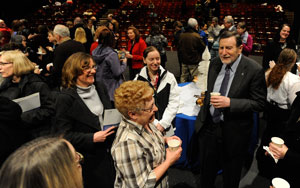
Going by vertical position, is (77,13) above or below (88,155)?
above

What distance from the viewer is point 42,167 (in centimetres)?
76

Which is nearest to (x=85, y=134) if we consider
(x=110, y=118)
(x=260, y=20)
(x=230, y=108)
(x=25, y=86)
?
(x=110, y=118)

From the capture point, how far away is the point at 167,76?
254cm

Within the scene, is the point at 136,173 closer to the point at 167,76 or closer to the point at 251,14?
the point at 167,76

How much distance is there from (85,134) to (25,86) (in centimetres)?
96

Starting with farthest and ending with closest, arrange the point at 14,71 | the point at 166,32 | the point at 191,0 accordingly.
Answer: the point at 191,0 < the point at 166,32 < the point at 14,71

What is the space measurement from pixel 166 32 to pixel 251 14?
14.9 ft

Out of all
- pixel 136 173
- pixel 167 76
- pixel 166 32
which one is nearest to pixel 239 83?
pixel 167 76

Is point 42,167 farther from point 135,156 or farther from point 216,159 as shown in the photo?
point 216,159

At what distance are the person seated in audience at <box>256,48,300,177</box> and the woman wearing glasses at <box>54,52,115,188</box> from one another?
6.81ft

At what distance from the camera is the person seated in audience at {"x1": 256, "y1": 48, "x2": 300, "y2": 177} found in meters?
2.65

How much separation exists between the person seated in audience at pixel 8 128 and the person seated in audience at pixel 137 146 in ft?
2.94

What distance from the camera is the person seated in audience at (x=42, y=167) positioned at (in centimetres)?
74

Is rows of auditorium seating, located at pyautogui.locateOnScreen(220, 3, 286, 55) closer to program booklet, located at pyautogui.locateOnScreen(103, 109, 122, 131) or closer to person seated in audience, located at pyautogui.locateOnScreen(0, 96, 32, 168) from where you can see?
program booklet, located at pyautogui.locateOnScreen(103, 109, 122, 131)
